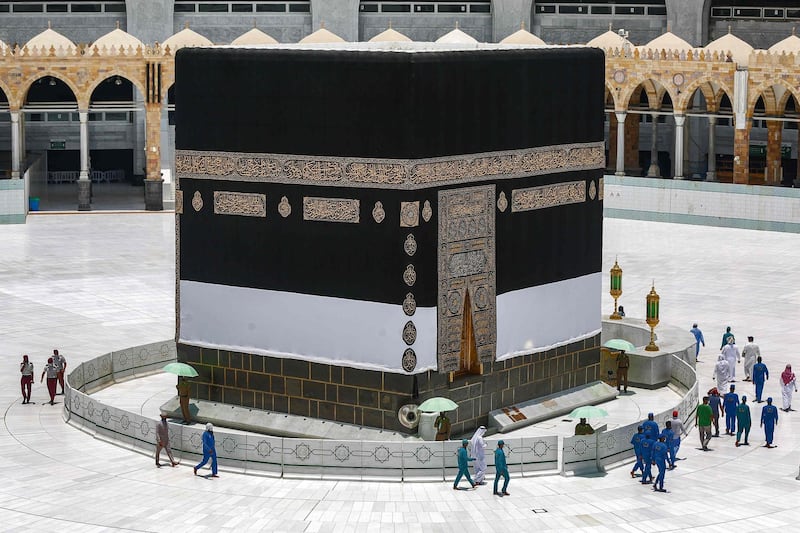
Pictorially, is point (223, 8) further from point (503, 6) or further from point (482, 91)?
point (482, 91)

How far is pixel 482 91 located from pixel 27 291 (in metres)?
18.5

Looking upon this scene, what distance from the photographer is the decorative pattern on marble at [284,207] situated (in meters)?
28.0

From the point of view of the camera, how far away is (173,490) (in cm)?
2511

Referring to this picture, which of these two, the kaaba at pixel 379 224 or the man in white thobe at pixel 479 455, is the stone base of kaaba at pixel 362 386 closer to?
the kaaba at pixel 379 224

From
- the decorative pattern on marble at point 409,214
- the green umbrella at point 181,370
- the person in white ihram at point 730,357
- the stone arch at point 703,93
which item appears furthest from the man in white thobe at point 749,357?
the stone arch at point 703,93

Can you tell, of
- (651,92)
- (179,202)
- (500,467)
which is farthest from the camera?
(651,92)

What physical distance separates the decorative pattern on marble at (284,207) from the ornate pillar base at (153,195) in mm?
29584

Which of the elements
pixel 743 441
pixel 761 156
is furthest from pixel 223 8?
pixel 743 441

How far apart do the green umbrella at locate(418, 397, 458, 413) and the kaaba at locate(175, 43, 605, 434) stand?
1.56 feet

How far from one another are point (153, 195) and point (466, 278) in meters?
31.0

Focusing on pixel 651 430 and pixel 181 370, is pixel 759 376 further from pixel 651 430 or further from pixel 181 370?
pixel 181 370

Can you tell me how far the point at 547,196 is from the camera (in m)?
29.7

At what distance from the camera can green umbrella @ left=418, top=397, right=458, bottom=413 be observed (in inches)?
1045

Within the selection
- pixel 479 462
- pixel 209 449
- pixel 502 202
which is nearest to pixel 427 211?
pixel 502 202
